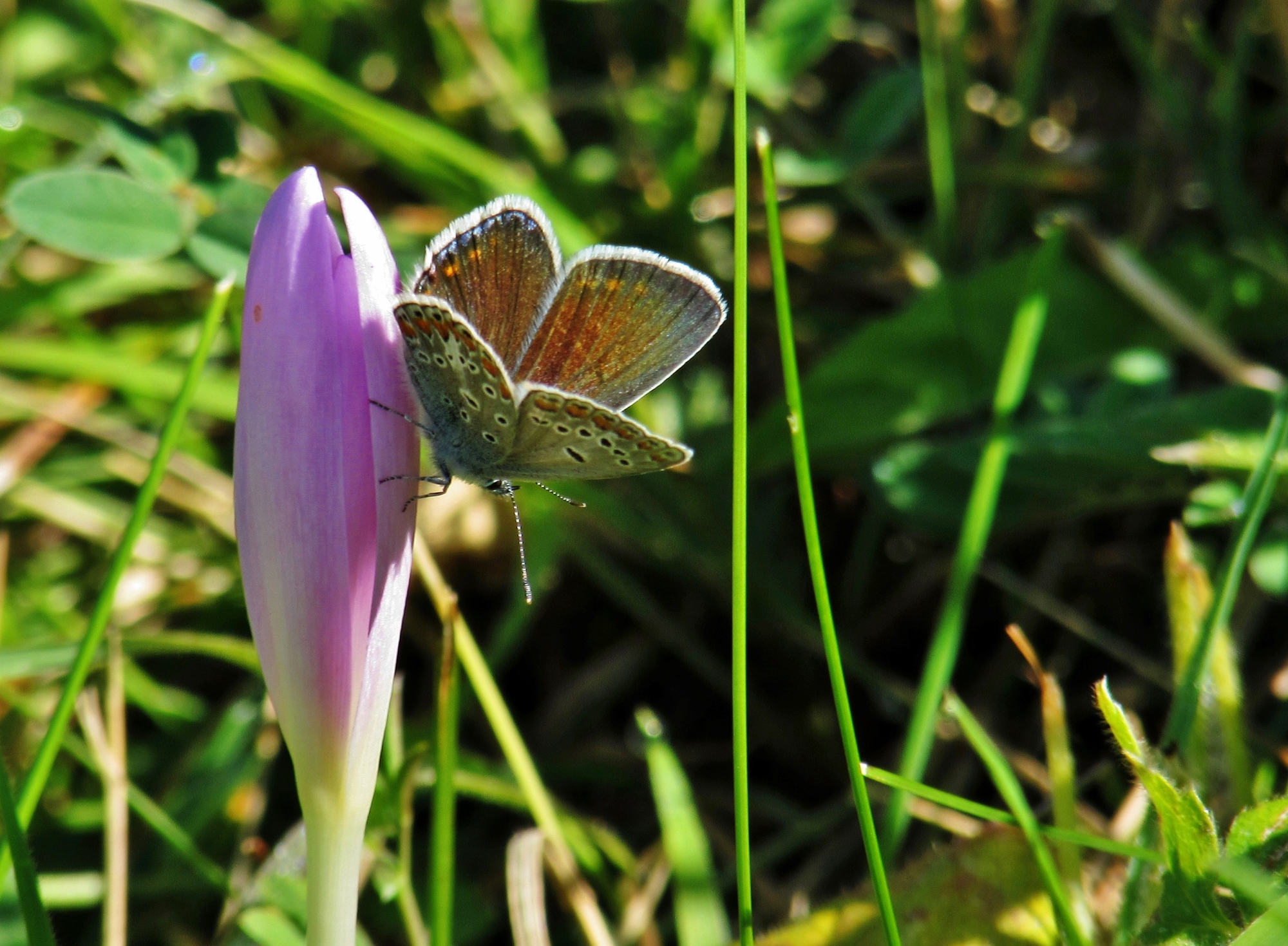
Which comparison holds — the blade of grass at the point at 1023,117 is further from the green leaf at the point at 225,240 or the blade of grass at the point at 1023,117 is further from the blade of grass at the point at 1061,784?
the green leaf at the point at 225,240

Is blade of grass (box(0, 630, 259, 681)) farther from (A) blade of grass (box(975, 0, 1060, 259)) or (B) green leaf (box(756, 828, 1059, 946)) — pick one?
(A) blade of grass (box(975, 0, 1060, 259))

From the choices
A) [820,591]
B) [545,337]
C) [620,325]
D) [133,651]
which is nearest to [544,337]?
[545,337]

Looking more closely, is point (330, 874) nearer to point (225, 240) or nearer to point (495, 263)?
point (495, 263)

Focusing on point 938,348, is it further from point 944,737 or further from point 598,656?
point 598,656

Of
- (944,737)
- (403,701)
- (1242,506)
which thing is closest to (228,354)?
(403,701)

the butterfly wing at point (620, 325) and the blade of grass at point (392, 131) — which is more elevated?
the blade of grass at point (392, 131)

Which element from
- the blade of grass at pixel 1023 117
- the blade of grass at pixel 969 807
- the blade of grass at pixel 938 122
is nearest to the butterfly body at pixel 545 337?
the blade of grass at pixel 969 807

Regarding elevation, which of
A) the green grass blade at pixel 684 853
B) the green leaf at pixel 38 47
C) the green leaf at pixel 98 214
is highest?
the green leaf at pixel 38 47
